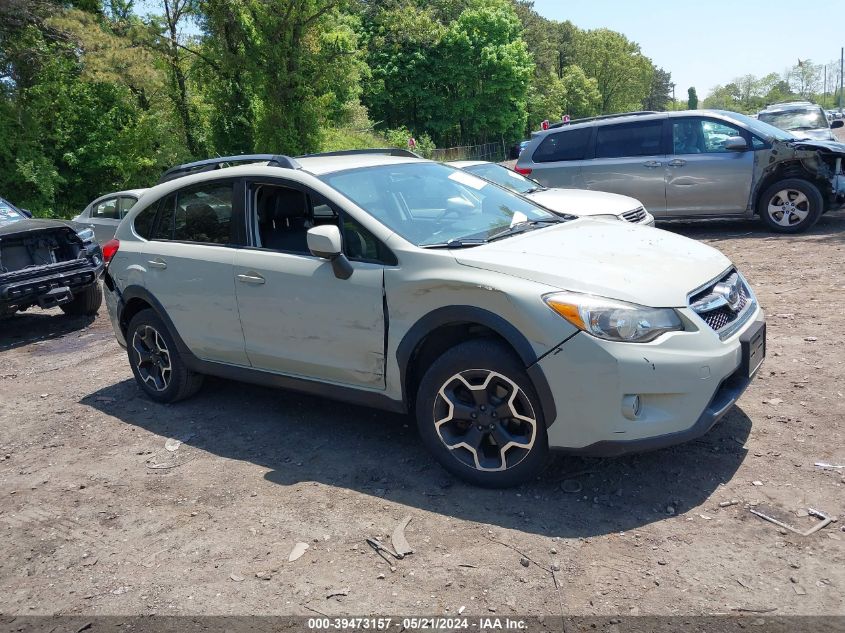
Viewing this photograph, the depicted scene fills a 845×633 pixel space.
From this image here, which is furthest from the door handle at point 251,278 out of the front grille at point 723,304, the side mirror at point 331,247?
the front grille at point 723,304

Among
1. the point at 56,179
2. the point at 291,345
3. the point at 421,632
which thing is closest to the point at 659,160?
the point at 291,345

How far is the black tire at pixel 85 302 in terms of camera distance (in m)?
9.70

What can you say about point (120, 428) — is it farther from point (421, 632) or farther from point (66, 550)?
point (421, 632)

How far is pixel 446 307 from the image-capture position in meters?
3.97

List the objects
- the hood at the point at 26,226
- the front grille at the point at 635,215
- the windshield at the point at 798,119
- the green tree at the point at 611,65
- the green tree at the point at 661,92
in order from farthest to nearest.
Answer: the green tree at the point at 661,92 → the green tree at the point at 611,65 → the windshield at the point at 798,119 → the front grille at the point at 635,215 → the hood at the point at 26,226

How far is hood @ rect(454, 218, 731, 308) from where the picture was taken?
3.73 meters

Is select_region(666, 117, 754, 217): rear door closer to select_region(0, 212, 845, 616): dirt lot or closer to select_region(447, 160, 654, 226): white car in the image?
select_region(447, 160, 654, 226): white car

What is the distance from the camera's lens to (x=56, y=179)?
24969mm

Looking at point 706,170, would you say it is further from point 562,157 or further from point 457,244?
point 457,244

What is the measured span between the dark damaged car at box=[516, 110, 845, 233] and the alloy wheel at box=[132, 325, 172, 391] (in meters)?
7.76

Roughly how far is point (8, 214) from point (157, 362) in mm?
5269

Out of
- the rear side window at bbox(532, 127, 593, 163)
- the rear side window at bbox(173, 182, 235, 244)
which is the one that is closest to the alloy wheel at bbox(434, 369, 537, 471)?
the rear side window at bbox(173, 182, 235, 244)

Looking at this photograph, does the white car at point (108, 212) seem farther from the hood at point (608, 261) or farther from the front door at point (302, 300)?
the hood at point (608, 261)

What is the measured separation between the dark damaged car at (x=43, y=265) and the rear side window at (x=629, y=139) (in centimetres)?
747
